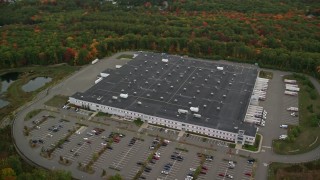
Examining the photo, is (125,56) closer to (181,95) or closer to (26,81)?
(26,81)

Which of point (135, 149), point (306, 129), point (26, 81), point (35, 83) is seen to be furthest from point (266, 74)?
point (26, 81)

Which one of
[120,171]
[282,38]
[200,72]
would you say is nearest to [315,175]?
[120,171]

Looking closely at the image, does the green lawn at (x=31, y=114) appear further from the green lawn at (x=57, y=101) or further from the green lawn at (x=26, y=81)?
the green lawn at (x=26, y=81)

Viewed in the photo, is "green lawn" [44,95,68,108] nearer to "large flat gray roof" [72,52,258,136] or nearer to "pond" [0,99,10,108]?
"large flat gray roof" [72,52,258,136]

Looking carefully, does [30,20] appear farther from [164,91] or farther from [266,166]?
[266,166]

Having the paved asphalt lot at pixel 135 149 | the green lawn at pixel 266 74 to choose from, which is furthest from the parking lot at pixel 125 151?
the green lawn at pixel 266 74
